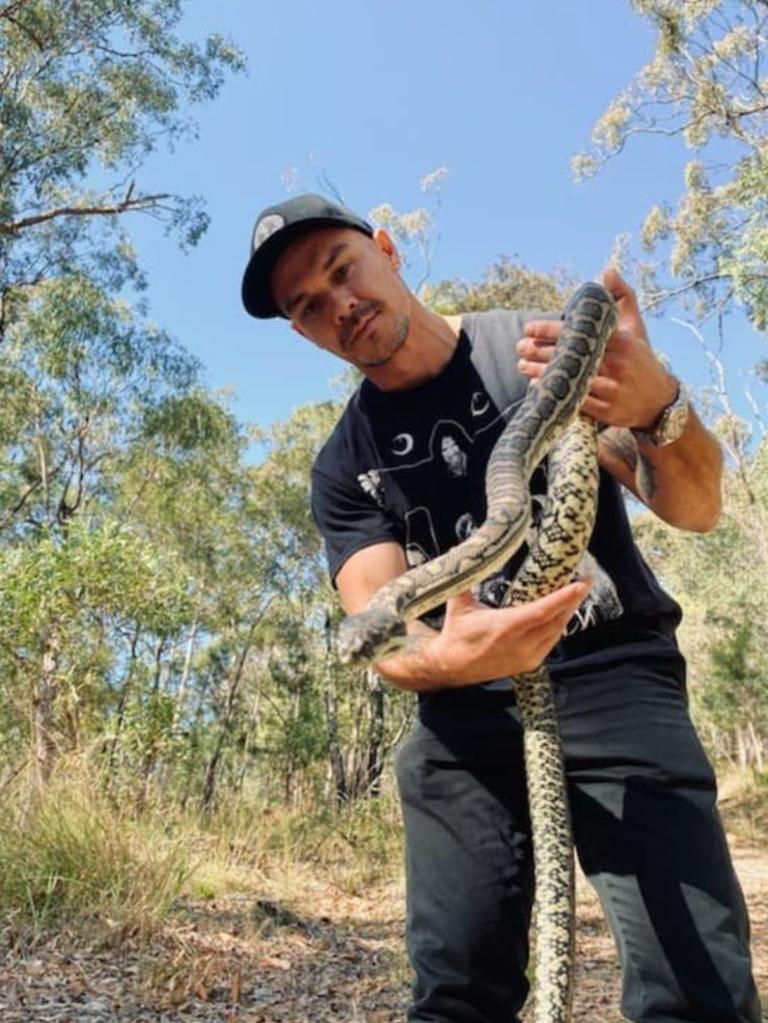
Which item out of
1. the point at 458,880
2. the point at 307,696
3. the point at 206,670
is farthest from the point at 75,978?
the point at 206,670

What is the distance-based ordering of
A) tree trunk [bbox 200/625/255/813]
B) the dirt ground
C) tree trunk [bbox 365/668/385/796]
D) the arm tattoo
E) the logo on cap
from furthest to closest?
tree trunk [bbox 200/625/255/813], tree trunk [bbox 365/668/385/796], the dirt ground, the logo on cap, the arm tattoo

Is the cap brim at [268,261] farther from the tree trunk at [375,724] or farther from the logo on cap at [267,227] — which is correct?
the tree trunk at [375,724]

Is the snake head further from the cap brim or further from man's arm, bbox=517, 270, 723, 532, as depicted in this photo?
the cap brim

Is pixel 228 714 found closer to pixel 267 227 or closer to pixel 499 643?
pixel 267 227

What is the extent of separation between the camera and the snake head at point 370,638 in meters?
1.79

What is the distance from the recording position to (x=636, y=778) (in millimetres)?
2045

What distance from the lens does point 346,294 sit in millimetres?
2416

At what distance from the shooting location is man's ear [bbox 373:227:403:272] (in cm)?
265

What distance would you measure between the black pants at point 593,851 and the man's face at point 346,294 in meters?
0.93

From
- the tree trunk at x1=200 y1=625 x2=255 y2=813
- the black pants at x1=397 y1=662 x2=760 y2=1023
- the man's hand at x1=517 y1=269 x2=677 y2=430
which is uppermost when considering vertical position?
the tree trunk at x1=200 y1=625 x2=255 y2=813

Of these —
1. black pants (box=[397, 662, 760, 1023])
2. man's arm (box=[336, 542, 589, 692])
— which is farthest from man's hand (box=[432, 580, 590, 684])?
black pants (box=[397, 662, 760, 1023])

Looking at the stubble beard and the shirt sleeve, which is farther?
the shirt sleeve

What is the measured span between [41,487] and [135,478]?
6.80 feet

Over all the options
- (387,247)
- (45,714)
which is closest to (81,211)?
(45,714)
